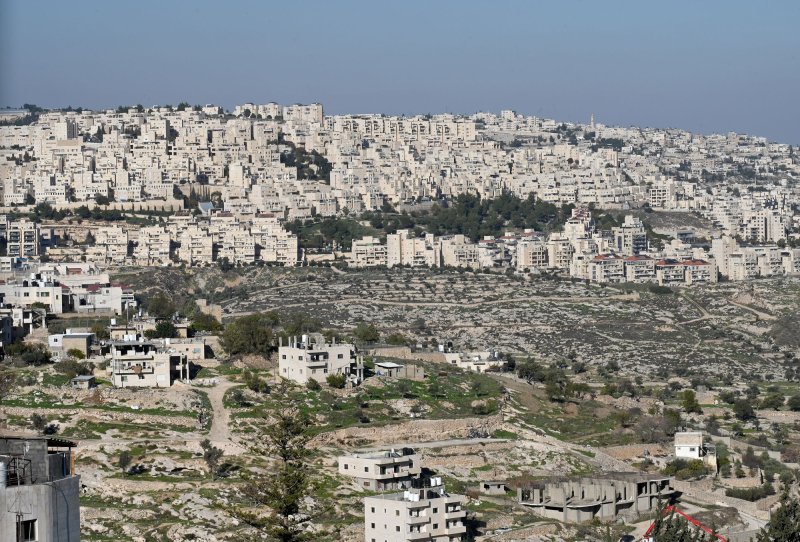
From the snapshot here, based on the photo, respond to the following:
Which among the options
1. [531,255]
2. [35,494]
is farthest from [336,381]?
[531,255]

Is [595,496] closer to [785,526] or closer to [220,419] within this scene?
[220,419]

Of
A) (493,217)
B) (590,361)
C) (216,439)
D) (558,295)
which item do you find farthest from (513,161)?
(216,439)

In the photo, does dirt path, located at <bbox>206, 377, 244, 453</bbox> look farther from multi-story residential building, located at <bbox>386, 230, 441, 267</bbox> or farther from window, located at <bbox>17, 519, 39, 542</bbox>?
multi-story residential building, located at <bbox>386, 230, 441, 267</bbox>

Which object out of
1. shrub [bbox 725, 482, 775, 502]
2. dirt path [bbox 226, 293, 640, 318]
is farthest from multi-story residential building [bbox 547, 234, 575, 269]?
shrub [bbox 725, 482, 775, 502]

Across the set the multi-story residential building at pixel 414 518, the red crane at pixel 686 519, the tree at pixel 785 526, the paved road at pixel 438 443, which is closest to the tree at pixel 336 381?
the paved road at pixel 438 443

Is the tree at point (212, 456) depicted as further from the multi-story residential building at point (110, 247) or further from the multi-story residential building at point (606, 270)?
the multi-story residential building at point (606, 270)

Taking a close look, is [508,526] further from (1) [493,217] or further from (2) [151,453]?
(1) [493,217]
